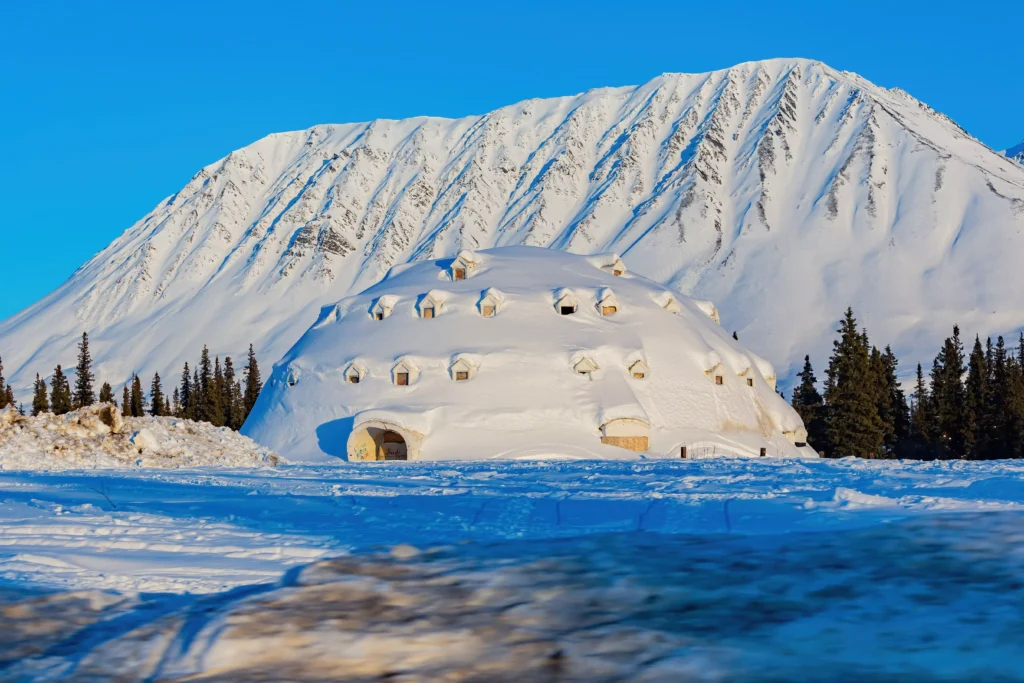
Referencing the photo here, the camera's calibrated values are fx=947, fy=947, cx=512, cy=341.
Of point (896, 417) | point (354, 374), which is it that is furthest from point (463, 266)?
point (896, 417)

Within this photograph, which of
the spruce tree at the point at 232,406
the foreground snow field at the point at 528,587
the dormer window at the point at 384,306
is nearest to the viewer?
the foreground snow field at the point at 528,587

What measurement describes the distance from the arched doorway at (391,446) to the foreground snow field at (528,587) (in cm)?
2700

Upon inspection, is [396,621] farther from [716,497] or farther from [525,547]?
[716,497]

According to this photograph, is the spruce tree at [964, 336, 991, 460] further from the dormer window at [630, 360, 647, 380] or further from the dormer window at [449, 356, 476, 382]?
the dormer window at [449, 356, 476, 382]

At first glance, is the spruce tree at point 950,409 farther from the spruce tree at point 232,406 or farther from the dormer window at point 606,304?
the spruce tree at point 232,406

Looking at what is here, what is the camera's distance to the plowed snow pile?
2055 cm

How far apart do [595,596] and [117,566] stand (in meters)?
3.61

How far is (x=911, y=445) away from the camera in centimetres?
6912

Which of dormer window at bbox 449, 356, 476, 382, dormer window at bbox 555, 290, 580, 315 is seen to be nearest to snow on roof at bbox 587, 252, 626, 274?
dormer window at bbox 555, 290, 580, 315

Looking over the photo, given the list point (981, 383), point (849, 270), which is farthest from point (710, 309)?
point (849, 270)

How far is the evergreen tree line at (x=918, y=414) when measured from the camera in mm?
57188

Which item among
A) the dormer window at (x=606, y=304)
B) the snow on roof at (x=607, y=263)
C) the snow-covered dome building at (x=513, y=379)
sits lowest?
the snow-covered dome building at (x=513, y=379)

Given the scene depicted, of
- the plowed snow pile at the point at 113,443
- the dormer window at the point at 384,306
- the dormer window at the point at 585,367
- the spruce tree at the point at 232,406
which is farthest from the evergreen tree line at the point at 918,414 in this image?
the spruce tree at the point at 232,406

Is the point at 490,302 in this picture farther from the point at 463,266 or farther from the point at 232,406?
the point at 232,406
